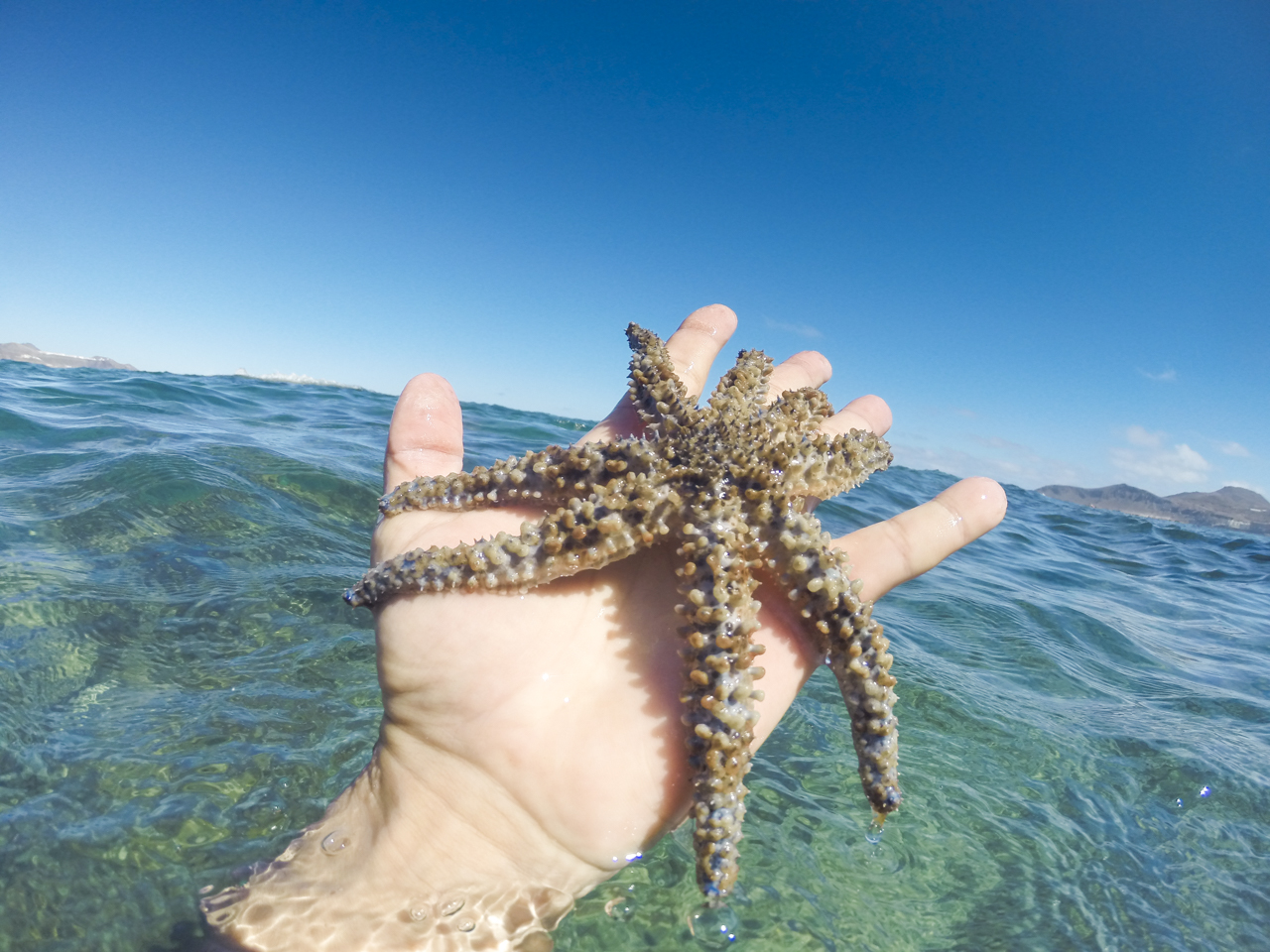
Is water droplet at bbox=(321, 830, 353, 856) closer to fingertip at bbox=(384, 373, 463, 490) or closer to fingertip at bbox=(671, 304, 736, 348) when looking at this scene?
fingertip at bbox=(384, 373, 463, 490)

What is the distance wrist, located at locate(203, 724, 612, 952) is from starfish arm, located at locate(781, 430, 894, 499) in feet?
7.15

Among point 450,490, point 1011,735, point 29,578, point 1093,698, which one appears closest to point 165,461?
point 29,578

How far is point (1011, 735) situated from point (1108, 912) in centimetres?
186

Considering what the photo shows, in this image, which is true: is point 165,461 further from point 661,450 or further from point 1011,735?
point 1011,735

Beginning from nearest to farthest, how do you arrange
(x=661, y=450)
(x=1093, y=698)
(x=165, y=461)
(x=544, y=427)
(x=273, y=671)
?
(x=661, y=450) → (x=273, y=671) → (x=1093, y=698) → (x=165, y=461) → (x=544, y=427)

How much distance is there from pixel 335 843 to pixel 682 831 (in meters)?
1.92

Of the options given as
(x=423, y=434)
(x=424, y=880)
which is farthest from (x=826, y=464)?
(x=424, y=880)

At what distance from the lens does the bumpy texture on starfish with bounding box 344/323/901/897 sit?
9.57 ft

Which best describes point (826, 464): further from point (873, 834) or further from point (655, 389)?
point (873, 834)

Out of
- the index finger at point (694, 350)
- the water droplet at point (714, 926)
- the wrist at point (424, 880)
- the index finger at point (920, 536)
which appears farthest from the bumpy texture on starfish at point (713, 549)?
the index finger at point (694, 350)

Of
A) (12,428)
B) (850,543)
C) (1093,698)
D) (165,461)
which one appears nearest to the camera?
(850,543)

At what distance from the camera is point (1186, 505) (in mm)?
37250

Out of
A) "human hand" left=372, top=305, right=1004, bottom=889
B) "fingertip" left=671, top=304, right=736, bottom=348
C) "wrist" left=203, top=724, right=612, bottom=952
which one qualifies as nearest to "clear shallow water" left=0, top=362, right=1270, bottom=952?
"wrist" left=203, top=724, right=612, bottom=952

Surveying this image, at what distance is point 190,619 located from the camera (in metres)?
5.97
